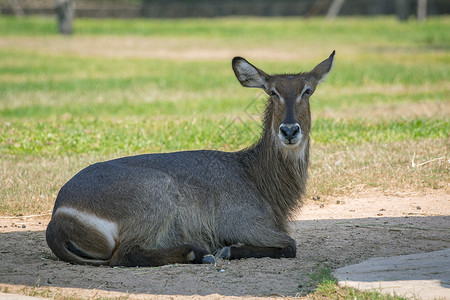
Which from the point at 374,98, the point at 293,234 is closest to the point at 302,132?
the point at 293,234

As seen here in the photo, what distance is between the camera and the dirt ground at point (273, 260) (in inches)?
185

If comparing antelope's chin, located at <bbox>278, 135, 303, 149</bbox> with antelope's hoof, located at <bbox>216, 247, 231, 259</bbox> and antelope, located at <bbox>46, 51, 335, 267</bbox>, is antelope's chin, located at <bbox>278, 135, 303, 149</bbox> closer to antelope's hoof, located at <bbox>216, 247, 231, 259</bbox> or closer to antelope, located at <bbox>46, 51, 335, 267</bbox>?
antelope, located at <bbox>46, 51, 335, 267</bbox>

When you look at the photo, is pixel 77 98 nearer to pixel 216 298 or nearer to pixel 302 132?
pixel 302 132

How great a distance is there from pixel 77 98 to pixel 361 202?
9.48 metres

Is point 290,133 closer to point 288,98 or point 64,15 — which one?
point 288,98

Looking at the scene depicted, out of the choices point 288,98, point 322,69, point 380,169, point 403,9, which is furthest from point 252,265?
point 403,9

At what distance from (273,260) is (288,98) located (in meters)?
1.41

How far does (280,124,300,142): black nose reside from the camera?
220 inches

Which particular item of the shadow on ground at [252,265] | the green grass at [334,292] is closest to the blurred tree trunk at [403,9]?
the shadow on ground at [252,265]

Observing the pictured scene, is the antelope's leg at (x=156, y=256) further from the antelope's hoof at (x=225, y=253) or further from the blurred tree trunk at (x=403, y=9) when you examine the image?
the blurred tree trunk at (x=403, y=9)

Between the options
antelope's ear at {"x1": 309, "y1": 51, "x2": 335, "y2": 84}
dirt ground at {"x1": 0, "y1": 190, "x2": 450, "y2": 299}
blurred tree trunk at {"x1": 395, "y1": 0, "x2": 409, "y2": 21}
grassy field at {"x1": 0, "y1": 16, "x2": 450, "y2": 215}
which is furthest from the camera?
blurred tree trunk at {"x1": 395, "y1": 0, "x2": 409, "y2": 21}

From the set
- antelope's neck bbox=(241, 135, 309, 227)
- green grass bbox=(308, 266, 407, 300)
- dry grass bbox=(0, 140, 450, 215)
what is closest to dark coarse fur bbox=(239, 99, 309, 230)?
antelope's neck bbox=(241, 135, 309, 227)

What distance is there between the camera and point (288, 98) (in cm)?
585

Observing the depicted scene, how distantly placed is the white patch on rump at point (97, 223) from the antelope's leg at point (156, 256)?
10 cm
